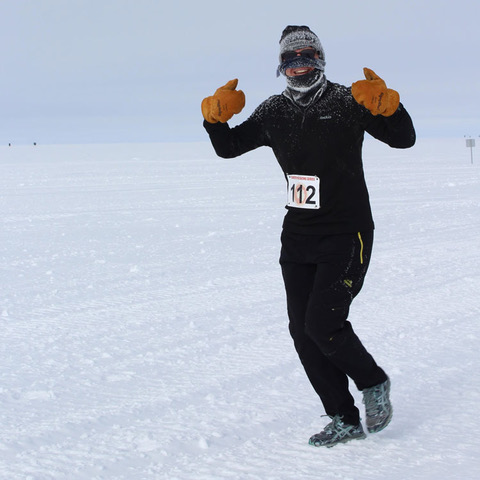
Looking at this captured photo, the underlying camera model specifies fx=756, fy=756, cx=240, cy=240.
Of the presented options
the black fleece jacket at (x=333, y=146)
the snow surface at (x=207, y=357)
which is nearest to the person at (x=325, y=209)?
the black fleece jacket at (x=333, y=146)

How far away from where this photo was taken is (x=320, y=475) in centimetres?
276

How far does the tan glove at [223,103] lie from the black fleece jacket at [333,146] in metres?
0.17

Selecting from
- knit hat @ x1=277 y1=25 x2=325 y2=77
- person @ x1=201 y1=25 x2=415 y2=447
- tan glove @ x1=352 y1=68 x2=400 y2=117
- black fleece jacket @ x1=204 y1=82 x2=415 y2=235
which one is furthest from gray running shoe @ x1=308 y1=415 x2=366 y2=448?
knit hat @ x1=277 y1=25 x2=325 y2=77

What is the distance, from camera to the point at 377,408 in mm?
3123

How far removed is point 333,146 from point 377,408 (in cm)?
109

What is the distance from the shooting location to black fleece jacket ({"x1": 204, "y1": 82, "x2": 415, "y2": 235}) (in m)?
2.97

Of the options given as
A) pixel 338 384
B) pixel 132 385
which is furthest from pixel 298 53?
pixel 132 385

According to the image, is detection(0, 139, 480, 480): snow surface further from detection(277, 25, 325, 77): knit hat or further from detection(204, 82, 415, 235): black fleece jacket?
detection(277, 25, 325, 77): knit hat

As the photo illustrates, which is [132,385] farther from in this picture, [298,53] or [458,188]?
[458,188]

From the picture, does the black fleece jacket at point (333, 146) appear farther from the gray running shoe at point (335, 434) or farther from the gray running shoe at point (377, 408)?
the gray running shoe at point (335, 434)

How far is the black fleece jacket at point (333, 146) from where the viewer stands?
9.76 ft

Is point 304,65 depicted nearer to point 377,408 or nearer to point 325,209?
point 325,209

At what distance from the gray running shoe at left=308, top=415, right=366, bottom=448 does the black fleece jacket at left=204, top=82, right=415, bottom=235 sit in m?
0.79

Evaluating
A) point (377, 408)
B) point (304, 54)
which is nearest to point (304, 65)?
point (304, 54)
